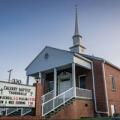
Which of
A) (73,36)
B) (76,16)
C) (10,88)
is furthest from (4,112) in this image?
(76,16)

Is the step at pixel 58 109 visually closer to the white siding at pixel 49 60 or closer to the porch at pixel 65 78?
the porch at pixel 65 78

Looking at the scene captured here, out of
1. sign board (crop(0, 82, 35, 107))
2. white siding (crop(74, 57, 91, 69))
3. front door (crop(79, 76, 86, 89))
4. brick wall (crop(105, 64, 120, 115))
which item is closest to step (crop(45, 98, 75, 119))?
white siding (crop(74, 57, 91, 69))

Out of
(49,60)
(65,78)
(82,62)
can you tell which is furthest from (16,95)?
(65,78)

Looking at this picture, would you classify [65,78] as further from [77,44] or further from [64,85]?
[77,44]

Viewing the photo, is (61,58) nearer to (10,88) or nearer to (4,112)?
(4,112)

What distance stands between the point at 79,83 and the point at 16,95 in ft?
37.4

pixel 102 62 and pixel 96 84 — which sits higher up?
pixel 102 62

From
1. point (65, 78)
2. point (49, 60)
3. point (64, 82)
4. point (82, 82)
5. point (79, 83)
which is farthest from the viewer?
point (64, 82)

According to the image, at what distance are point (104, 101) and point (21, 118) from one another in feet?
34.1

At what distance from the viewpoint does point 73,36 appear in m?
28.2

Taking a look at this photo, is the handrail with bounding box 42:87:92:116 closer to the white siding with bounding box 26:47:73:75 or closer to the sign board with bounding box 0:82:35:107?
the white siding with bounding box 26:47:73:75

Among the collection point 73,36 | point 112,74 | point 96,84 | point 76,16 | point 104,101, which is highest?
point 76,16

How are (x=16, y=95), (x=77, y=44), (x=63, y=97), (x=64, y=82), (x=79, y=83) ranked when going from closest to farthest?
(x=16, y=95) → (x=63, y=97) → (x=79, y=83) → (x=64, y=82) → (x=77, y=44)

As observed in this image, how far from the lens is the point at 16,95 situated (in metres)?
9.57
